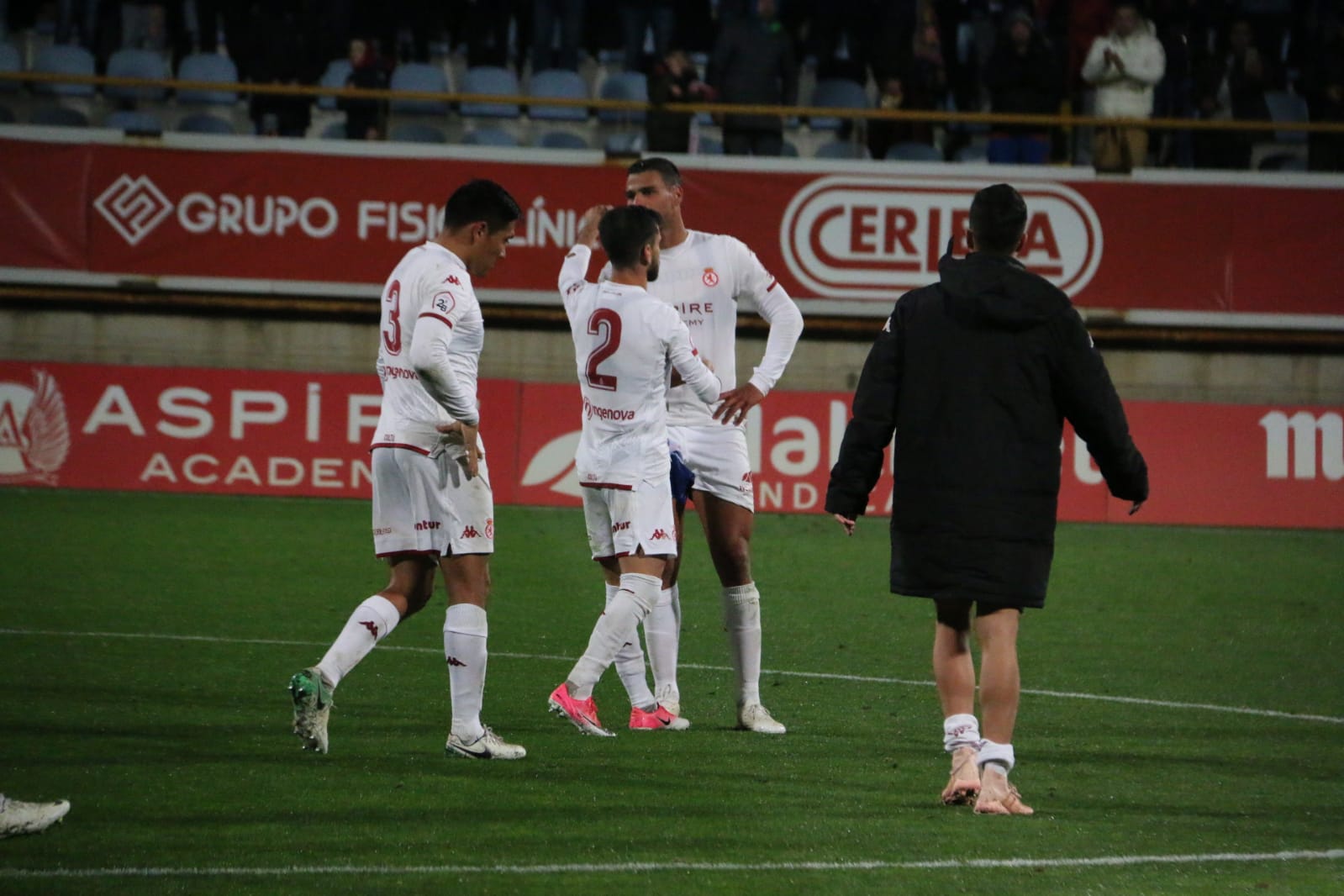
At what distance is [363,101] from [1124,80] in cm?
750

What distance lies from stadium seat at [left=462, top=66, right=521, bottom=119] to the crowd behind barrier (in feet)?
0.09

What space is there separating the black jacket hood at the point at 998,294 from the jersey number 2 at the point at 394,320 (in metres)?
1.95

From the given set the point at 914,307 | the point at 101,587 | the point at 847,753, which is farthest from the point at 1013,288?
the point at 101,587

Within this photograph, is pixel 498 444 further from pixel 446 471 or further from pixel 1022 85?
pixel 446 471

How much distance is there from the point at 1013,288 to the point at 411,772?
2417 millimetres

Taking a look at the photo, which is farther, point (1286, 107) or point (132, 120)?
point (1286, 107)

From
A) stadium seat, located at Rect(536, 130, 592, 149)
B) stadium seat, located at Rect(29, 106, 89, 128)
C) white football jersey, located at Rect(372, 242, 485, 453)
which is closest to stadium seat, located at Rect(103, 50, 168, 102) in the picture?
stadium seat, located at Rect(29, 106, 89, 128)

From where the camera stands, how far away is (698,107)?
59.9 feet

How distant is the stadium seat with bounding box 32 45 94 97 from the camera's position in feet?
63.4

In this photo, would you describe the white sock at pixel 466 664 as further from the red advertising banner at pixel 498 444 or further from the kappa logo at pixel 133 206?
the kappa logo at pixel 133 206

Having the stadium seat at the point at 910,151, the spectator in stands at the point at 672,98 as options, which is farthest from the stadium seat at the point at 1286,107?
the spectator in stands at the point at 672,98

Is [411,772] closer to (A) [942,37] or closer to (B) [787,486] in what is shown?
(B) [787,486]

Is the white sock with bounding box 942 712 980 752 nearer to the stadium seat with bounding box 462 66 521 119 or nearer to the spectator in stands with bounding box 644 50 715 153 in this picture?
the spectator in stands with bounding box 644 50 715 153

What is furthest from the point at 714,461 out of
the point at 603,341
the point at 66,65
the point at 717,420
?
the point at 66,65
